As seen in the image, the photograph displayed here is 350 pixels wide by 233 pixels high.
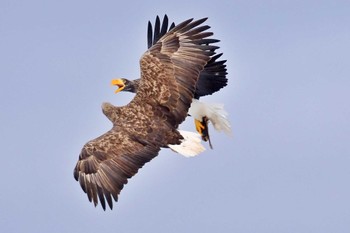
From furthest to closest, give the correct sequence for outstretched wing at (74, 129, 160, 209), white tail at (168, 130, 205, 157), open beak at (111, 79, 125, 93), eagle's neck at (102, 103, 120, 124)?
open beak at (111, 79, 125, 93) < white tail at (168, 130, 205, 157) < eagle's neck at (102, 103, 120, 124) < outstretched wing at (74, 129, 160, 209)

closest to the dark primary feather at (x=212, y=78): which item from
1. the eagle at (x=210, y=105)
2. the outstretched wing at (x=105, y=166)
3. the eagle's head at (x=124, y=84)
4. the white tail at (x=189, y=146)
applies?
the eagle at (x=210, y=105)

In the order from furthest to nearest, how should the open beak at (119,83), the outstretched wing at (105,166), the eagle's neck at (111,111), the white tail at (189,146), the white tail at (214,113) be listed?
the white tail at (214,113) → the open beak at (119,83) → the white tail at (189,146) → the eagle's neck at (111,111) → the outstretched wing at (105,166)

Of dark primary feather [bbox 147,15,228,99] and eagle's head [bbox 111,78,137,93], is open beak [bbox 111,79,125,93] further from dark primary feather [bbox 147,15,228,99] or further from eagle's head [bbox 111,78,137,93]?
dark primary feather [bbox 147,15,228,99]

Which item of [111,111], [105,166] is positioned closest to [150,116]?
[111,111]

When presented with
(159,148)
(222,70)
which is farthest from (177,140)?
(222,70)

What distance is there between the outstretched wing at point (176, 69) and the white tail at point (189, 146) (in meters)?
0.38

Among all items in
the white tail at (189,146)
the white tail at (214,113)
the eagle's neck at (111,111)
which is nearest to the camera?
the eagle's neck at (111,111)

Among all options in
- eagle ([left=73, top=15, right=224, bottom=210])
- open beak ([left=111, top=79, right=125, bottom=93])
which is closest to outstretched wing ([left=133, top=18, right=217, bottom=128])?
eagle ([left=73, top=15, right=224, bottom=210])

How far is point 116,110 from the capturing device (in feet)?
56.0

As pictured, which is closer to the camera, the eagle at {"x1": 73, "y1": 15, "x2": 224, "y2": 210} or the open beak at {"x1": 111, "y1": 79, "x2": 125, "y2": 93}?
the eagle at {"x1": 73, "y1": 15, "x2": 224, "y2": 210}

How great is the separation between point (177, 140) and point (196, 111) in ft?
7.99

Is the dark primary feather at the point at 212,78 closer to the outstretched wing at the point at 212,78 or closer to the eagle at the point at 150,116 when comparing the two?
the outstretched wing at the point at 212,78

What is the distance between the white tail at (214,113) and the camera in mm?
19375

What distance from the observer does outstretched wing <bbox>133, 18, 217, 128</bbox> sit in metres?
17.1
